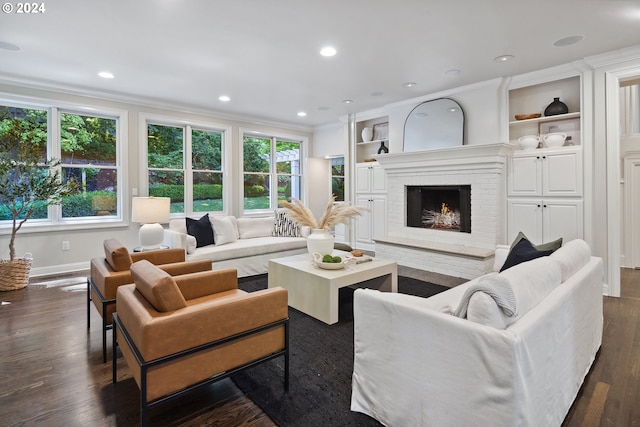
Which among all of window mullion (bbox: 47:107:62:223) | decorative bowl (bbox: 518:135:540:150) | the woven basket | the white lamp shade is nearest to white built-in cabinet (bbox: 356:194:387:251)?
decorative bowl (bbox: 518:135:540:150)

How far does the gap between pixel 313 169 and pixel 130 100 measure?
3.60 m

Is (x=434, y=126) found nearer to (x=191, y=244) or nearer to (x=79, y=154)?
(x=191, y=244)

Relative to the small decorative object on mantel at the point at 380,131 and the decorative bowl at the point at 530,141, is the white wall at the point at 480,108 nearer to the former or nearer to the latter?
the decorative bowl at the point at 530,141

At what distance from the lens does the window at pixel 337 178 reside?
7281mm

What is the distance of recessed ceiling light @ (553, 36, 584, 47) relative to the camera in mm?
3140

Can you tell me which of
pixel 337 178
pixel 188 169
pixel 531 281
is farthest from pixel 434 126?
pixel 188 169

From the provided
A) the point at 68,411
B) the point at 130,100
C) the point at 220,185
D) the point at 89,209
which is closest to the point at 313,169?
the point at 220,185

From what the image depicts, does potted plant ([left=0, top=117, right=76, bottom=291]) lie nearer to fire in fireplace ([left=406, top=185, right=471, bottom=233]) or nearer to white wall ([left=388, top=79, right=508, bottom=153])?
fire in fireplace ([left=406, top=185, right=471, bottom=233])

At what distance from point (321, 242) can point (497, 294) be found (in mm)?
2001

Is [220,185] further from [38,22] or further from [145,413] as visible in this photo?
[145,413]

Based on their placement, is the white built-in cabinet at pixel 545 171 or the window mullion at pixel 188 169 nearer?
the white built-in cabinet at pixel 545 171

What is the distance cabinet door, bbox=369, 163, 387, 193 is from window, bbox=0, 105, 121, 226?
405cm

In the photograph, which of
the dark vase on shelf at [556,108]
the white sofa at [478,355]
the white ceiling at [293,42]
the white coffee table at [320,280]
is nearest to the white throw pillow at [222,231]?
the white coffee table at [320,280]

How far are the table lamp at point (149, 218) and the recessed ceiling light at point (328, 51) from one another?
8.27ft
